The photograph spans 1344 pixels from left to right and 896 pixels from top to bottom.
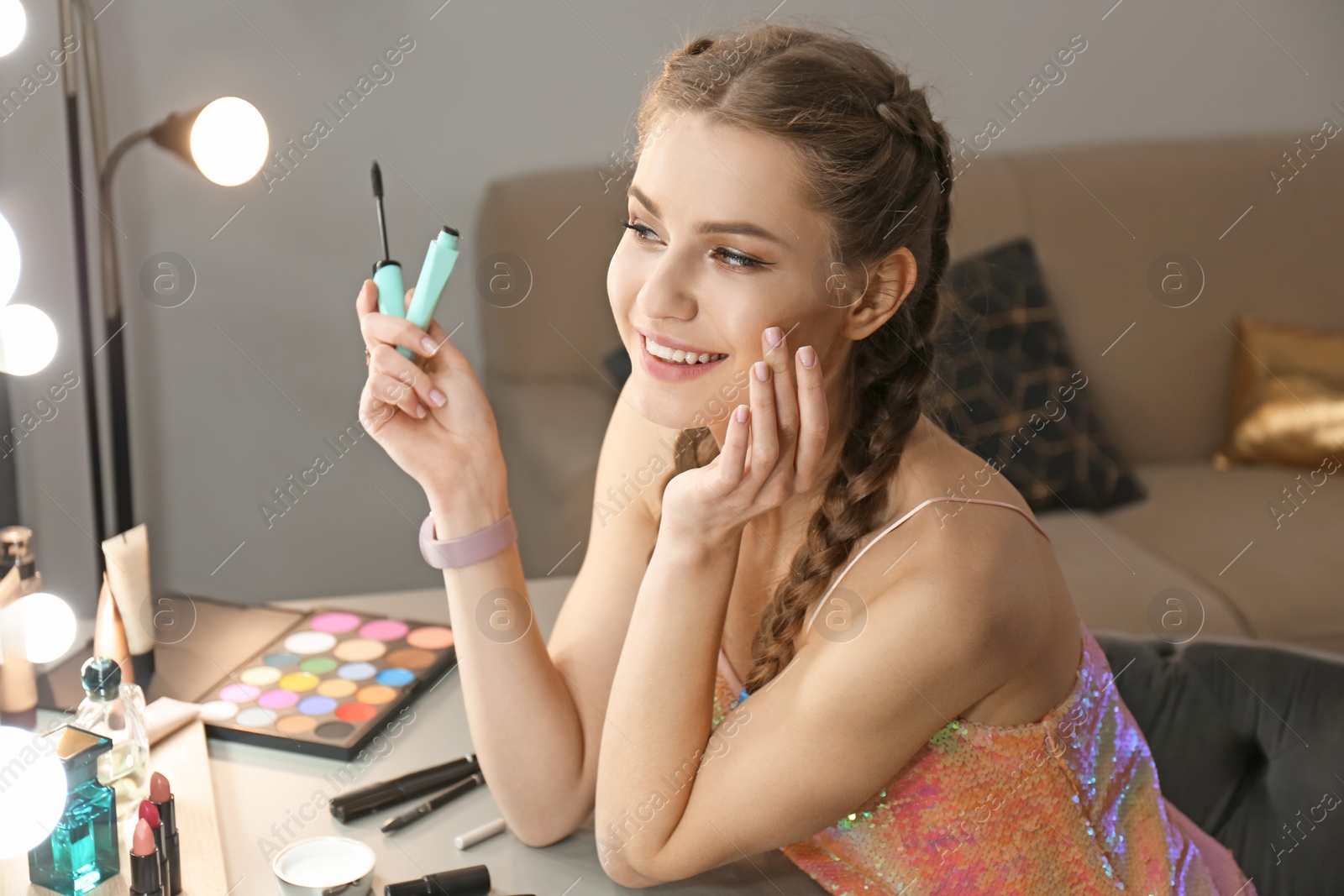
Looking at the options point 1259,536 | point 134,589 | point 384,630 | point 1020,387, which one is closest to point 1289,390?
point 1259,536

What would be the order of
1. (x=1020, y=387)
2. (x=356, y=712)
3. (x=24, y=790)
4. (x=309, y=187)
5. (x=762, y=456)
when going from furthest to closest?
(x=1020, y=387)
(x=309, y=187)
(x=356, y=712)
(x=762, y=456)
(x=24, y=790)

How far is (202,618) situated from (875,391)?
828mm

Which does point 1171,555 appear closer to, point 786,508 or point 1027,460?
point 1027,460

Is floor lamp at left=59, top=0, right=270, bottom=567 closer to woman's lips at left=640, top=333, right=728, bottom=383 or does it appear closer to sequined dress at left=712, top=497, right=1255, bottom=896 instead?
woman's lips at left=640, top=333, right=728, bottom=383

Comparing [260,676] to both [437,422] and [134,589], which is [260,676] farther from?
[437,422]

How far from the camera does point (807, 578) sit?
1002 millimetres

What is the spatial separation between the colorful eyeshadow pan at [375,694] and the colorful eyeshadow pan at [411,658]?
0.05 metres

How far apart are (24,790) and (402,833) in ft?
0.97

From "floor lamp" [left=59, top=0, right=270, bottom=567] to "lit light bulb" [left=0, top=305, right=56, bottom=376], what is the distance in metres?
0.10

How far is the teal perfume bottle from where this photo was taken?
801 millimetres

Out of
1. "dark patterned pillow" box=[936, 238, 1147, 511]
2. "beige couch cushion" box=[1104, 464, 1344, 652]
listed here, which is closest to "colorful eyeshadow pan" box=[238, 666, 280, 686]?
"dark patterned pillow" box=[936, 238, 1147, 511]

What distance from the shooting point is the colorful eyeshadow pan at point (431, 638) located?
124cm

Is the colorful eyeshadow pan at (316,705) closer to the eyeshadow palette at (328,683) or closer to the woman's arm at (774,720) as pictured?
the eyeshadow palette at (328,683)

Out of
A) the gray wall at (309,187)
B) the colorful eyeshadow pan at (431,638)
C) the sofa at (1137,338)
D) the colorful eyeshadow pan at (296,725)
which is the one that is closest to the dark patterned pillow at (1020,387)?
the sofa at (1137,338)
